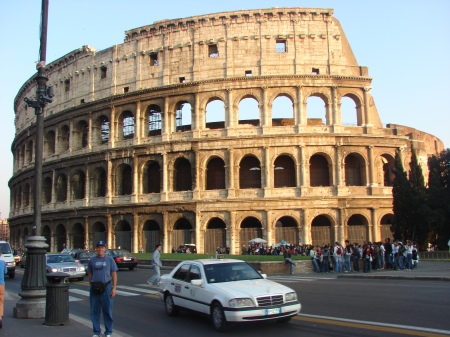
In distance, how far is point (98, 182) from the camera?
39781 mm

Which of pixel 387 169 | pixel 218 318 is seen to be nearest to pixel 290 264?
pixel 218 318

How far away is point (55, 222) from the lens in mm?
41969

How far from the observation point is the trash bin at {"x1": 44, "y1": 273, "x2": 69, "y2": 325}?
26.6ft

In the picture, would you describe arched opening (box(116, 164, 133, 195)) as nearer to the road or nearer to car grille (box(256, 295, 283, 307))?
the road

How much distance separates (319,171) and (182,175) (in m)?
10.9

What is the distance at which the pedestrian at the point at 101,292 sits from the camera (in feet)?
23.4

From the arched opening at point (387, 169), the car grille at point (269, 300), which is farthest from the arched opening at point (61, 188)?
the car grille at point (269, 300)

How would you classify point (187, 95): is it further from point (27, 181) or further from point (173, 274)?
point (173, 274)

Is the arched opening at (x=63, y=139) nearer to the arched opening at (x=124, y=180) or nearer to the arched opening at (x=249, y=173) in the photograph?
the arched opening at (x=124, y=180)

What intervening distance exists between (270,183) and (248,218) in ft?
12.4

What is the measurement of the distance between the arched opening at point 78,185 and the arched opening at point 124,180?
180 inches

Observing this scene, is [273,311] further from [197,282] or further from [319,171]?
[319,171]

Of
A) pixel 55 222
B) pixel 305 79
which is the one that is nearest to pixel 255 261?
pixel 305 79

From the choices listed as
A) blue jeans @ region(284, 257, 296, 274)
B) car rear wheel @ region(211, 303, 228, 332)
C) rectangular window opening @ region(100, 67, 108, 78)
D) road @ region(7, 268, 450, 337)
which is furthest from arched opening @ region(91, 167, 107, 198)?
car rear wheel @ region(211, 303, 228, 332)
